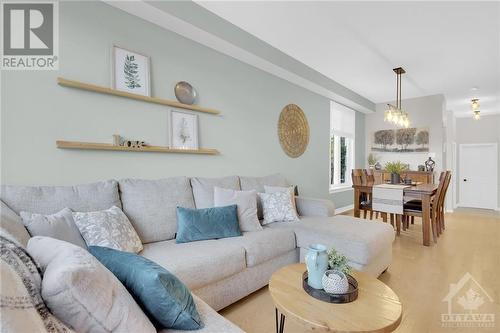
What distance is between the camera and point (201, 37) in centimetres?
271

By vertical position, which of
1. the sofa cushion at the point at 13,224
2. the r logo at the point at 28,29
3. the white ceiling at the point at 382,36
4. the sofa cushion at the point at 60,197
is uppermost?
the white ceiling at the point at 382,36

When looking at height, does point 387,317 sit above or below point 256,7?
below

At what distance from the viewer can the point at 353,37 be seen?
3133 millimetres

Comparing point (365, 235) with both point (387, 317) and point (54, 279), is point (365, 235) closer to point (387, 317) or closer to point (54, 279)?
point (387, 317)

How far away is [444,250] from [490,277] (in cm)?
78

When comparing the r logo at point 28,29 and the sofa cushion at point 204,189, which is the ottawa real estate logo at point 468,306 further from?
the r logo at point 28,29

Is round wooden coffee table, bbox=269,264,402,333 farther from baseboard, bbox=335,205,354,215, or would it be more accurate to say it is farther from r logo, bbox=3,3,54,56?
baseboard, bbox=335,205,354,215

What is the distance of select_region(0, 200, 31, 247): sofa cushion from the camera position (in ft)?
4.29

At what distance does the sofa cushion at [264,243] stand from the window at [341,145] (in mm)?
3097

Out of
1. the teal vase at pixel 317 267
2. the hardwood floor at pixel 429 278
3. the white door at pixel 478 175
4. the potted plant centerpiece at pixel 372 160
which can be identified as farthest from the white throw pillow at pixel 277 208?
the white door at pixel 478 175

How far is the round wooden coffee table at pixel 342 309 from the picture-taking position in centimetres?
112

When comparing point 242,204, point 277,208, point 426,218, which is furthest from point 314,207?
point 426,218

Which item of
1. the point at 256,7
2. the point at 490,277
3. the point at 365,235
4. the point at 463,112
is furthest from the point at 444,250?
the point at 463,112

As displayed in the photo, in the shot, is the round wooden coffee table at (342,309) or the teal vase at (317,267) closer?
the round wooden coffee table at (342,309)
